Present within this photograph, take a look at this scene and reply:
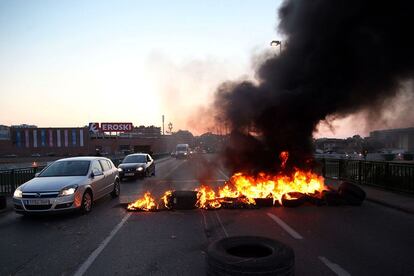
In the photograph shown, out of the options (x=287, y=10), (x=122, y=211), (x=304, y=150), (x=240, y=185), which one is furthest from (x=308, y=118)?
(x=122, y=211)

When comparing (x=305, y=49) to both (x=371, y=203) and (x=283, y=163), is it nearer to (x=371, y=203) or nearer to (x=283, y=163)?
(x=283, y=163)

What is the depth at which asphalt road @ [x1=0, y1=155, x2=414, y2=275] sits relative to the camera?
212 inches

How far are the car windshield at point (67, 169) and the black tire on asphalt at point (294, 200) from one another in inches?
230

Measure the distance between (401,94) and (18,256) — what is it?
40.5 feet

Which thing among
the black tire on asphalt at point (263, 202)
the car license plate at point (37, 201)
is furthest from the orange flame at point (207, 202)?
the car license plate at point (37, 201)

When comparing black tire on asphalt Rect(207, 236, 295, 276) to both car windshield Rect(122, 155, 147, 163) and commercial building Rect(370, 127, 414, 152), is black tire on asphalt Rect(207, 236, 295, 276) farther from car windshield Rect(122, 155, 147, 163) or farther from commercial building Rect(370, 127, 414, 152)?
commercial building Rect(370, 127, 414, 152)

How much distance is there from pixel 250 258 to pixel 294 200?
6.46m

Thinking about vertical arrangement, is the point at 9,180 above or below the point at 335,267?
above

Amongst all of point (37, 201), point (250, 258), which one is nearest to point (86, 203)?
point (37, 201)

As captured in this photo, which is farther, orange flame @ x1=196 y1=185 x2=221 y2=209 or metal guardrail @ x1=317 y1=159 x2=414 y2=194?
metal guardrail @ x1=317 y1=159 x2=414 y2=194

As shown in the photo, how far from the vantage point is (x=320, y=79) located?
12.6m

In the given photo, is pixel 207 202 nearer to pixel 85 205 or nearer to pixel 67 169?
pixel 85 205

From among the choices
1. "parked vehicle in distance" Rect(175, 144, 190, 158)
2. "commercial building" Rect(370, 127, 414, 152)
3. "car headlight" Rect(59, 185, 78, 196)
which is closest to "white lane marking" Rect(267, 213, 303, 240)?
"car headlight" Rect(59, 185, 78, 196)

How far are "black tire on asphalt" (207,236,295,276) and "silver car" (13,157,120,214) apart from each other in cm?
568
